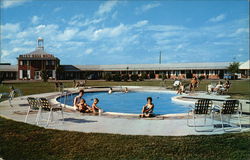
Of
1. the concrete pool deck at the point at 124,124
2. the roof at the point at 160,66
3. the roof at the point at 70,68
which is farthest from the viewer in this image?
the roof at the point at 70,68

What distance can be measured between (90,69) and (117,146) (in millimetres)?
54666

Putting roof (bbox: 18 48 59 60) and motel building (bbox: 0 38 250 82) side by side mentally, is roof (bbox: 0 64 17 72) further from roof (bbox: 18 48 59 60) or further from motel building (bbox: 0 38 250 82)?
roof (bbox: 18 48 59 60)

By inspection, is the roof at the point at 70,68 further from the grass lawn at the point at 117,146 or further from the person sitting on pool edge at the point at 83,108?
the grass lawn at the point at 117,146

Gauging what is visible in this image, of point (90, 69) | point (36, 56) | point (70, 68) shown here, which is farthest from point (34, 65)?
point (90, 69)

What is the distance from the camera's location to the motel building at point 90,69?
162 feet

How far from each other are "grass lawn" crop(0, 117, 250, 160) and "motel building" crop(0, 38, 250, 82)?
4512 cm

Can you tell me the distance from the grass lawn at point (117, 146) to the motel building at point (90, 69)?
45122 millimetres

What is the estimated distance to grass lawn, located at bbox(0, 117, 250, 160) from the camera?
4363 mm

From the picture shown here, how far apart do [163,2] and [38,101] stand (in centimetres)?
856

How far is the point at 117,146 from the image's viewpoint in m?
4.74

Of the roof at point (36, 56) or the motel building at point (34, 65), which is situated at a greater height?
the roof at point (36, 56)

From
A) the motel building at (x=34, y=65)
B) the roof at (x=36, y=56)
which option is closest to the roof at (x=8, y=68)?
the motel building at (x=34, y=65)

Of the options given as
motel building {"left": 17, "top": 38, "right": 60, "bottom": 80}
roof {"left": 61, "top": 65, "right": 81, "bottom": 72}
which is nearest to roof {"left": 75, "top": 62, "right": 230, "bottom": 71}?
roof {"left": 61, "top": 65, "right": 81, "bottom": 72}

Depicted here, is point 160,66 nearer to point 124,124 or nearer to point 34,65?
point 34,65
